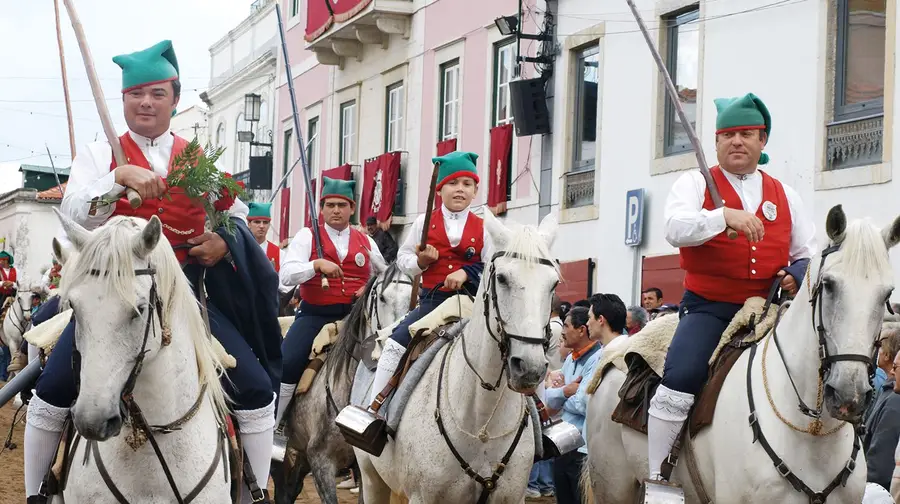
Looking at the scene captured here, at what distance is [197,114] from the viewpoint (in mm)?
44344

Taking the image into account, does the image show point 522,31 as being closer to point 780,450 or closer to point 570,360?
point 570,360

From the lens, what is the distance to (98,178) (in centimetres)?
604

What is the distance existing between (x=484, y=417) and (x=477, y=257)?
1876mm

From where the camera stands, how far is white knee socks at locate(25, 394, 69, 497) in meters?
5.78

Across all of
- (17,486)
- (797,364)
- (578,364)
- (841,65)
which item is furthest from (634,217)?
(797,364)

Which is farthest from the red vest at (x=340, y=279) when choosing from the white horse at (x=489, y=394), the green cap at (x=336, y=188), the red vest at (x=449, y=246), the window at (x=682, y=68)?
the window at (x=682, y=68)

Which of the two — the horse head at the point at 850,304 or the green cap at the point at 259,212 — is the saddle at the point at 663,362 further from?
the green cap at the point at 259,212

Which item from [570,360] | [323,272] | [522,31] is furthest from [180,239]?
[522,31]

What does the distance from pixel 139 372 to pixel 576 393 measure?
5.89m

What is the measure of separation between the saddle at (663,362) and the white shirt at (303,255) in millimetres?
3208

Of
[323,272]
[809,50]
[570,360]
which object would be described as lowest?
[570,360]

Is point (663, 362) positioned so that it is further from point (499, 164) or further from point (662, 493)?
point (499, 164)

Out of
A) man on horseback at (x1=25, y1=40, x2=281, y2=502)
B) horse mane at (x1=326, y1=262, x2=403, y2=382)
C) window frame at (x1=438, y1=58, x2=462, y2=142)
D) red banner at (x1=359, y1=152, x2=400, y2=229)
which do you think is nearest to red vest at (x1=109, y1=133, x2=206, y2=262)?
man on horseback at (x1=25, y1=40, x2=281, y2=502)

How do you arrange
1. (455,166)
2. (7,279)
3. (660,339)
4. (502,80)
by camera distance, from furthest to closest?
(7,279) → (502,80) → (455,166) → (660,339)
